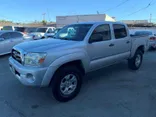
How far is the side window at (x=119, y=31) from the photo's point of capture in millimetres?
5430

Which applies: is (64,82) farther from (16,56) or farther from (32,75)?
(16,56)

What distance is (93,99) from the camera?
4191 millimetres

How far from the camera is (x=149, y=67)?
7.21 metres

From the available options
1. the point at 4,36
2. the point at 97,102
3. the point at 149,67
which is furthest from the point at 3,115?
the point at 4,36

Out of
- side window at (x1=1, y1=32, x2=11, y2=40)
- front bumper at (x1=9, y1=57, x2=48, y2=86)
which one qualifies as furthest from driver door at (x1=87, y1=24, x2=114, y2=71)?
side window at (x1=1, y1=32, x2=11, y2=40)

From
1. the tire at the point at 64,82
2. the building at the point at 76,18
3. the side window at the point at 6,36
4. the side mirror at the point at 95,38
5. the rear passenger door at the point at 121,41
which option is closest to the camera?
the tire at the point at 64,82

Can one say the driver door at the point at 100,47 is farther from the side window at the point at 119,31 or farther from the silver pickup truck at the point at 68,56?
the side window at the point at 119,31

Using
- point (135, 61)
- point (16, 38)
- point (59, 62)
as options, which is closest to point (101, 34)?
point (59, 62)

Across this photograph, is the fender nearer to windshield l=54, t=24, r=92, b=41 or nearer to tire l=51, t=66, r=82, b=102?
tire l=51, t=66, r=82, b=102

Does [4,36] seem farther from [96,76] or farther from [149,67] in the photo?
[149,67]

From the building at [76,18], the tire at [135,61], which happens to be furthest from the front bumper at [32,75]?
the building at [76,18]

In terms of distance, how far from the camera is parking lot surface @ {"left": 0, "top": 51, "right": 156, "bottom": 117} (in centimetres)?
358

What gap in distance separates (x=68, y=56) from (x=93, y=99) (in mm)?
1220

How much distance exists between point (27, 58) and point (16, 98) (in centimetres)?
116
